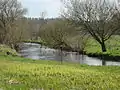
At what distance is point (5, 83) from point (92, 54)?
112ft

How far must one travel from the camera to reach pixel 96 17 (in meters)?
52.2

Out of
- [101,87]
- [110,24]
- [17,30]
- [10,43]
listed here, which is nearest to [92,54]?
[110,24]

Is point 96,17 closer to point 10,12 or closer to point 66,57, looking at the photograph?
point 66,57

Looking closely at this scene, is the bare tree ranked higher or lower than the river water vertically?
higher

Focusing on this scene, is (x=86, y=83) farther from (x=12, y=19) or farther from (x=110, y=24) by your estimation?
(x=12, y=19)

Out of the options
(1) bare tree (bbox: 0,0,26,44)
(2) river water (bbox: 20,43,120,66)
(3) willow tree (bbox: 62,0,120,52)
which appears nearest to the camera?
(2) river water (bbox: 20,43,120,66)

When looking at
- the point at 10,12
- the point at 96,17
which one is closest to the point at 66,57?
the point at 96,17

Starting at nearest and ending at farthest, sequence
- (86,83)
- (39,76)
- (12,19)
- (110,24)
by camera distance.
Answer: (86,83)
(39,76)
(110,24)
(12,19)

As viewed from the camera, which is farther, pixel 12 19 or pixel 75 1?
pixel 12 19

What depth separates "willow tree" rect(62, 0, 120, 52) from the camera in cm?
5156

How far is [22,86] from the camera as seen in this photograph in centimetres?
1408

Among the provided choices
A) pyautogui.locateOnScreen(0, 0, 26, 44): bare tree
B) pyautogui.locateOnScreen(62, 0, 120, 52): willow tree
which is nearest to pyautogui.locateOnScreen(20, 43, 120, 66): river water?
pyautogui.locateOnScreen(62, 0, 120, 52): willow tree

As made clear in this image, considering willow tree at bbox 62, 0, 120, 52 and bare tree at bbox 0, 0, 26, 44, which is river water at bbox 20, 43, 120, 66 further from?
bare tree at bbox 0, 0, 26, 44

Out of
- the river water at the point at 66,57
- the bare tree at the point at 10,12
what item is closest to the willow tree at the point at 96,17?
the river water at the point at 66,57
